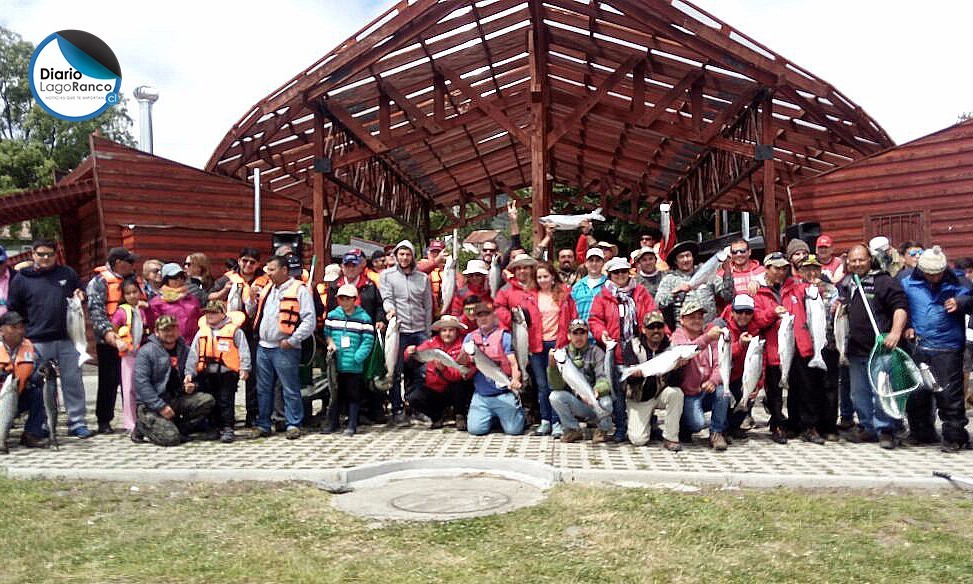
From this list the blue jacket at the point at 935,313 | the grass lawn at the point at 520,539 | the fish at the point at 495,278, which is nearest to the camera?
the grass lawn at the point at 520,539

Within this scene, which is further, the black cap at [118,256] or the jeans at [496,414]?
the black cap at [118,256]

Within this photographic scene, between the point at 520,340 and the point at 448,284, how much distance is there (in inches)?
45.4

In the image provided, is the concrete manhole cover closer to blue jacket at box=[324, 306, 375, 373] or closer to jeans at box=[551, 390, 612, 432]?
jeans at box=[551, 390, 612, 432]

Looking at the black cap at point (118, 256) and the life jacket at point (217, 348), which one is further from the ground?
the black cap at point (118, 256)

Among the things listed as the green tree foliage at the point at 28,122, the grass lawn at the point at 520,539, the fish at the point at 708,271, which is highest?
the green tree foliage at the point at 28,122

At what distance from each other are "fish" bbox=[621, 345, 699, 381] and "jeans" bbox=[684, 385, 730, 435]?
1.32 feet

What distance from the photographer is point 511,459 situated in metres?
5.70

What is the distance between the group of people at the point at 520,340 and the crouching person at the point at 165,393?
0.06 ft

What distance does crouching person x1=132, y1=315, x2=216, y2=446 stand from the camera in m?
6.82

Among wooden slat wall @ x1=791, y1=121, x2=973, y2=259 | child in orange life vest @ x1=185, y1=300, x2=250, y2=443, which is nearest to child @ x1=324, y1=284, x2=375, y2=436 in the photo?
child in orange life vest @ x1=185, y1=300, x2=250, y2=443

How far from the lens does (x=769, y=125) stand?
11.4m

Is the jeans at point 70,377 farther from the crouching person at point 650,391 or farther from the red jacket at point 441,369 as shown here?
the crouching person at point 650,391

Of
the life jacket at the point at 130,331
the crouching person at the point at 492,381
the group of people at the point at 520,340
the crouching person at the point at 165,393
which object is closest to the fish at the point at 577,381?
the group of people at the point at 520,340

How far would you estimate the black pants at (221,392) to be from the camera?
7133mm
